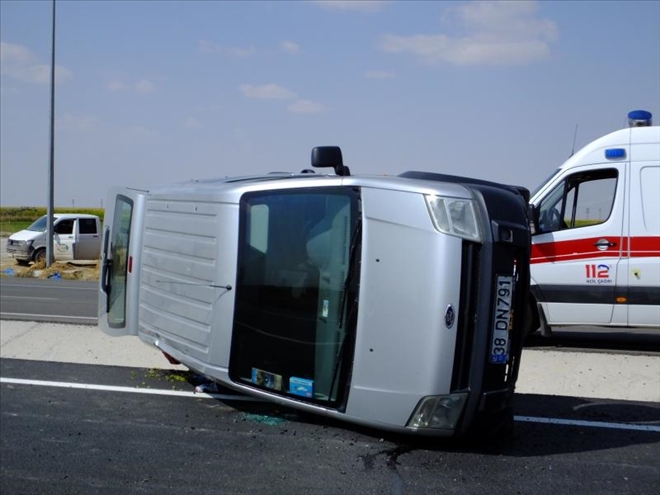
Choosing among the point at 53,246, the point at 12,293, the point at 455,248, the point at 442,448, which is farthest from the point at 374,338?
the point at 53,246

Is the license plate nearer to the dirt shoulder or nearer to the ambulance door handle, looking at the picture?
the ambulance door handle

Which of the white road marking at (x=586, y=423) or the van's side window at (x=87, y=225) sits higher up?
the white road marking at (x=586, y=423)

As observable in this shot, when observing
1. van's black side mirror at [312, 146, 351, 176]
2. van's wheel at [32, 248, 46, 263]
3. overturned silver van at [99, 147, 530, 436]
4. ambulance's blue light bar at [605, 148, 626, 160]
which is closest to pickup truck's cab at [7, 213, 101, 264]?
van's wheel at [32, 248, 46, 263]

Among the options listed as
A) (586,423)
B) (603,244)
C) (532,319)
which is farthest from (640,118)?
(586,423)

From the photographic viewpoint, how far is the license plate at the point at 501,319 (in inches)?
214

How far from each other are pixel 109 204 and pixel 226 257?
3.05 meters

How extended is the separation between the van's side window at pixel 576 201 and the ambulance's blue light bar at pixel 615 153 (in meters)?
0.17

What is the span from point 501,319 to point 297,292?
1425 millimetres

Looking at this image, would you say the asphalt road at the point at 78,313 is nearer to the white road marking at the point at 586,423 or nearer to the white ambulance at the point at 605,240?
the white ambulance at the point at 605,240

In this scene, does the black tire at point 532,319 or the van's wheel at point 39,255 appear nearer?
the black tire at point 532,319

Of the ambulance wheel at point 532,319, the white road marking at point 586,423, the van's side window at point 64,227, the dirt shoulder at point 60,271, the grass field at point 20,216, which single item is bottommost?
the grass field at point 20,216

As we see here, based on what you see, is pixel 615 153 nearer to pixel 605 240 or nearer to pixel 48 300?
pixel 605 240

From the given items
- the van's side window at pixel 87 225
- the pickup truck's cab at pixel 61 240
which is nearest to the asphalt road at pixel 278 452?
the pickup truck's cab at pixel 61 240

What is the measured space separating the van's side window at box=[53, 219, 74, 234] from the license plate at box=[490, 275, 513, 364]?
25602mm
